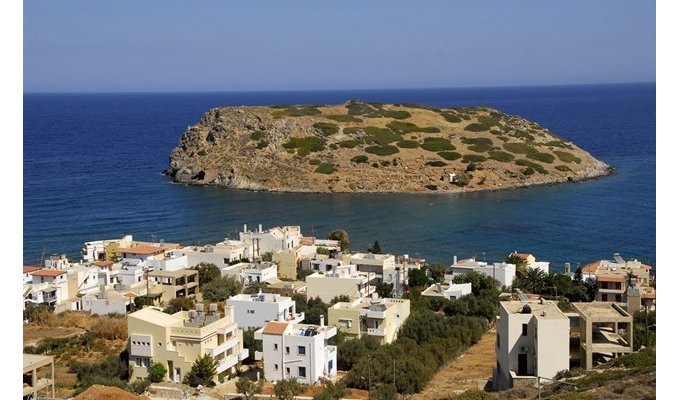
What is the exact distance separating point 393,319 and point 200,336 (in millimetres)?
5149

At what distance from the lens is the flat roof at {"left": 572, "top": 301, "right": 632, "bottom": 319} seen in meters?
16.5

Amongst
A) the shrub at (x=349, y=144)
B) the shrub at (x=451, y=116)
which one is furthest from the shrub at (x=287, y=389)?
the shrub at (x=451, y=116)

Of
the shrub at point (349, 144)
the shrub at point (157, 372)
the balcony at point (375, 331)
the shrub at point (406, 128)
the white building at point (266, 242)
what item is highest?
the shrub at point (406, 128)

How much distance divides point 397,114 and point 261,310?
4987 cm

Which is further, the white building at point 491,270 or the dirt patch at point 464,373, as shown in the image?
the white building at point 491,270

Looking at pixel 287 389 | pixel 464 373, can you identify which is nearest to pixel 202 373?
pixel 287 389

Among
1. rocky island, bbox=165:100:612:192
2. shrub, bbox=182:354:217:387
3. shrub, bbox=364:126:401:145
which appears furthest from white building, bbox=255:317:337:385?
shrub, bbox=364:126:401:145

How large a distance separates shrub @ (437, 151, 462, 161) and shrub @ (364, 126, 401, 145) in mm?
4329

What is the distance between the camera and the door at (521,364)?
16469 millimetres

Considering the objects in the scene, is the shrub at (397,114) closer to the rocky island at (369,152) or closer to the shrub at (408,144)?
the rocky island at (369,152)

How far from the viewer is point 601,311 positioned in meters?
17.0

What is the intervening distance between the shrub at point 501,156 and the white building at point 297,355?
42.5 meters

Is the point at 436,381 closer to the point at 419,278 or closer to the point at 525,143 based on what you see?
the point at 419,278

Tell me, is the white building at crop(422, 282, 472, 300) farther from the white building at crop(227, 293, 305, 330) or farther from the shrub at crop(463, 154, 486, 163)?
the shrub at crop(463, 154, 486, 163)
